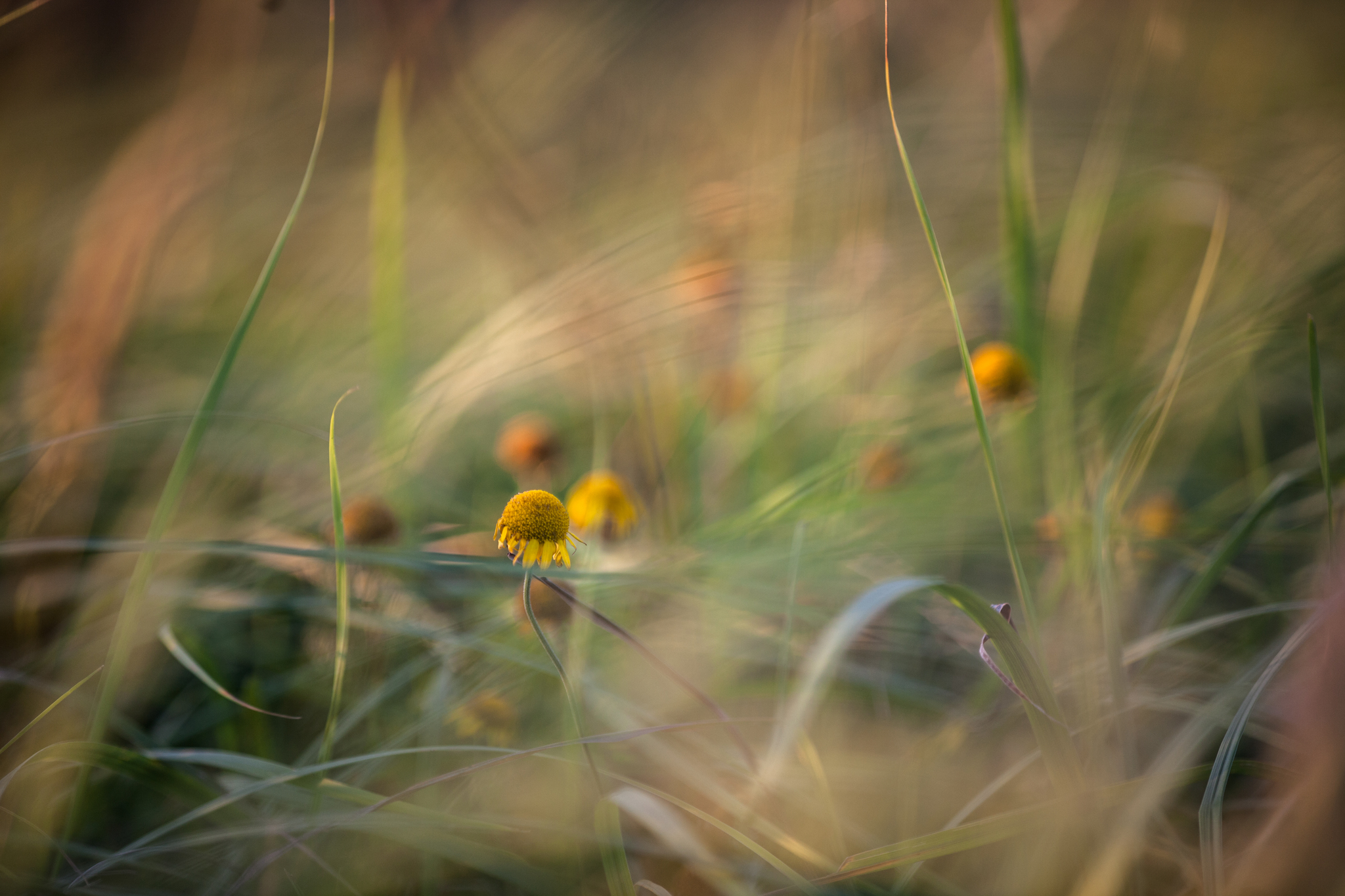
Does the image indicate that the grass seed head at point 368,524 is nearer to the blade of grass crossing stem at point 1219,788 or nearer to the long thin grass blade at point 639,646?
the long thin grass blade at point 639,646

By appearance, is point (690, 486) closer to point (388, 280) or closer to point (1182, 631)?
point (388, 280)

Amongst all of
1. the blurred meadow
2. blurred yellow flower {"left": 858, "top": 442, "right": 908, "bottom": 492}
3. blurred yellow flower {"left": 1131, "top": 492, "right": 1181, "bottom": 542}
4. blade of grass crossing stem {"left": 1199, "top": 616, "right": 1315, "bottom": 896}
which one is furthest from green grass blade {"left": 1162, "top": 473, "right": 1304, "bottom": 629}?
blurred yellow flower {"left": 858, "top": 442, "right": 908, "bottom": 492}

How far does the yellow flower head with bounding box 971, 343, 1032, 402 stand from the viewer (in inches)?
29.1

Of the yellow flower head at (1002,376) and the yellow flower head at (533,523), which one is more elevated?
the yellow flower head at (1002,376)

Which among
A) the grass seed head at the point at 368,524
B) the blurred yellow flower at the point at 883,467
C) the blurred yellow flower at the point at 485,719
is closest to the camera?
the blurred yellow flower at the point at 485,719

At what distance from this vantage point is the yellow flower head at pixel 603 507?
64cm

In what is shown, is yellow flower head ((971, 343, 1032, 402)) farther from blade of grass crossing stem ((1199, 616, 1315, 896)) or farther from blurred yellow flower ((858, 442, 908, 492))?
blade of grass crossing stem ((1199, 616, 1315, 896))

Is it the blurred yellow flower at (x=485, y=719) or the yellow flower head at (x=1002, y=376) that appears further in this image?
the yellow flower head at (x=1002, y=376)

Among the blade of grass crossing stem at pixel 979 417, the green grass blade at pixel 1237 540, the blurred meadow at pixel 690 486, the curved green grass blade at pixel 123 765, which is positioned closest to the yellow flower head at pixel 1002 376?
the blurred meadow at pixel 690 486

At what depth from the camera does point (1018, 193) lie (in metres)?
0.66

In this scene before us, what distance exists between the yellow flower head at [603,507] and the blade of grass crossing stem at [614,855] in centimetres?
30

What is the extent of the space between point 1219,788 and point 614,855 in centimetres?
31

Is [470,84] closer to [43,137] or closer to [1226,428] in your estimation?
[1226,428]

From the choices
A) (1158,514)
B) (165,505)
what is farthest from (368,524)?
(1158,514)
